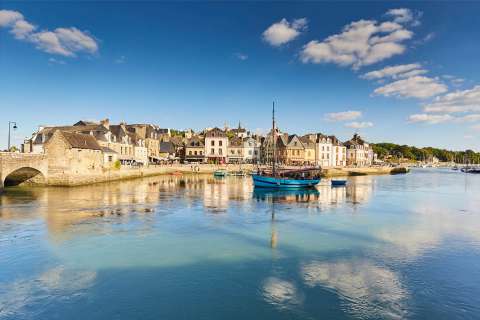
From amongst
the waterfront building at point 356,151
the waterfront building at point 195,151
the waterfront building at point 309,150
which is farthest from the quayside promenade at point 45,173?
the waterfront building at point 356,151

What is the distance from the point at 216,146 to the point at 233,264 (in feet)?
238

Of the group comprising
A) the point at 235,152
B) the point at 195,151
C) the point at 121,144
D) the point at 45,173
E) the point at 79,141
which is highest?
the point at 121,144

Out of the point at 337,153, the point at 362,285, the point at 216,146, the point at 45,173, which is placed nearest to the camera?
the point at 362,285

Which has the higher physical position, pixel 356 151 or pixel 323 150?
pixel 356 151

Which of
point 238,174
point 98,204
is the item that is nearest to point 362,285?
point 98,204

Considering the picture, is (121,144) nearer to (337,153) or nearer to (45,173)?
(45,173)

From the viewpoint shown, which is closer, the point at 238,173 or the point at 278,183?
the point at 278,183

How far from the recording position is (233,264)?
14.2 meters

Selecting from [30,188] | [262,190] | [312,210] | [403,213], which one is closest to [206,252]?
[312,210]

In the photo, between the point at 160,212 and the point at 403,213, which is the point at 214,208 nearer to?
the point at 160,212

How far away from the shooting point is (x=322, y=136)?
3666 inches

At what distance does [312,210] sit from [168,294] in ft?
64.4

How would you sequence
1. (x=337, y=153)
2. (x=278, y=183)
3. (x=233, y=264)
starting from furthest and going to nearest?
(x=337, y=153)
(x=278, y=183)
(x=233, y=264)

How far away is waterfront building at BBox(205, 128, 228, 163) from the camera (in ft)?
282
